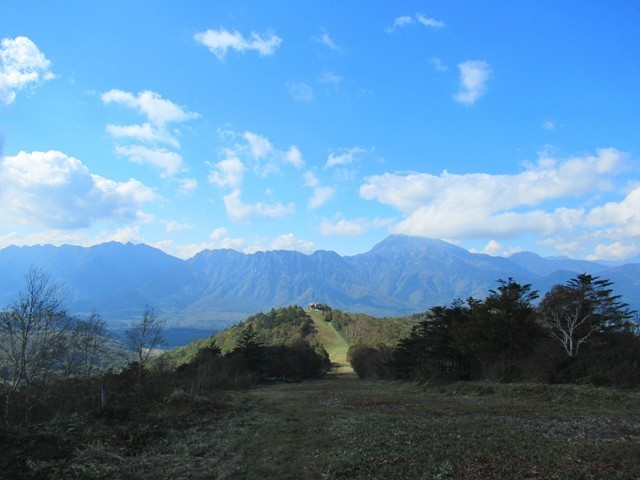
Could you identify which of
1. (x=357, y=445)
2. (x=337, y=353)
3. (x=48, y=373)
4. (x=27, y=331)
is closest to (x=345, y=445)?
(x=357, y=445)

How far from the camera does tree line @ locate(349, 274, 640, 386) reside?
33.2m

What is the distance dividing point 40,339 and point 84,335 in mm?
16662

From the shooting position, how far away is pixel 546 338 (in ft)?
150

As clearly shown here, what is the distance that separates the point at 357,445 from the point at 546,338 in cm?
3943

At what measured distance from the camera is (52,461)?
11859 millimetres

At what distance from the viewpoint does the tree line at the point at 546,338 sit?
3319cm

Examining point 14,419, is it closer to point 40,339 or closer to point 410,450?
point 40,339

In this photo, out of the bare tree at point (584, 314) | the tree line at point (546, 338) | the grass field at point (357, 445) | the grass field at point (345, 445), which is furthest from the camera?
the bare tree at point (584, 314)

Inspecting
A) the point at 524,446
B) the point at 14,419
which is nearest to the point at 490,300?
the point at 524,446

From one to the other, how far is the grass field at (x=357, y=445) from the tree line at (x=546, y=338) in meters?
9.92

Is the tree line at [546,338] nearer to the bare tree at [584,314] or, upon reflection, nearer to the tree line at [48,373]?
the bare tree at [584,314]

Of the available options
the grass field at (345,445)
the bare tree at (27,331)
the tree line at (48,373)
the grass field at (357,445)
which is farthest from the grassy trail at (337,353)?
the grass field at (357,445)

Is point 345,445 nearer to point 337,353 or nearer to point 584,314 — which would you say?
point 584,314

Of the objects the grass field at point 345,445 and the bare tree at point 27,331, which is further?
the bare tree at point 27,331
